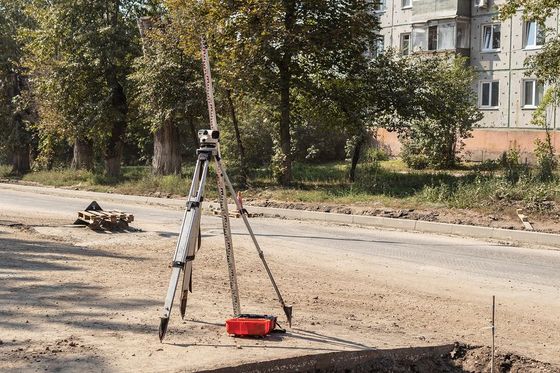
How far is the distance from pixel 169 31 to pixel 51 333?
21.7m

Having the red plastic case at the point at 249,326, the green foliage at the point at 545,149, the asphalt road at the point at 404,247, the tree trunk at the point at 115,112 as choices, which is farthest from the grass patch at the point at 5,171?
the red plastic case at the point at 249,326

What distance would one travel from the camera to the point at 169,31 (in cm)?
2742

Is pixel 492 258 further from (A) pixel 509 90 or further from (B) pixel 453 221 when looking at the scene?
(A) pixel 509 90

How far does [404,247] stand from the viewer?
1438 centimetres

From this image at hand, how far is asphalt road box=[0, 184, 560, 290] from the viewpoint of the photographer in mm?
11852

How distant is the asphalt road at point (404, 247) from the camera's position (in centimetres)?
1185

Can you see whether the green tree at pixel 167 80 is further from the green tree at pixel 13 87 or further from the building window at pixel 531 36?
the building window at pixel 531 36

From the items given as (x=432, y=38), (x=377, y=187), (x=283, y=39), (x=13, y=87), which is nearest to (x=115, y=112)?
(x=283, y=39)

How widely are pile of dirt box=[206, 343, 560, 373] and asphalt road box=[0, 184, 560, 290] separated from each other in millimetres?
3578

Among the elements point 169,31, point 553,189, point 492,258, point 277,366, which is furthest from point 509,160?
point 277,366

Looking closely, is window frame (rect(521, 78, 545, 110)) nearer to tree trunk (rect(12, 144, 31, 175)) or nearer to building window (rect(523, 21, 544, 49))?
building window (rect(523, 21, 544, 49))

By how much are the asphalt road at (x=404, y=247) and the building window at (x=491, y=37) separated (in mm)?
26155

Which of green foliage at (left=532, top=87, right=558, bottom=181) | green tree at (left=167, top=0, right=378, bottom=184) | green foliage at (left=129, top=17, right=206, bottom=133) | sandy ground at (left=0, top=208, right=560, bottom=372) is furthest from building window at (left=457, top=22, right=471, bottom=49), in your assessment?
sandy ground at (left=0, top=208, right=560, bottom=372)

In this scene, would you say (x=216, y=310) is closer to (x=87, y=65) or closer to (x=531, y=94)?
(x=87, y=65)
